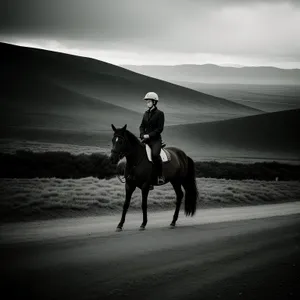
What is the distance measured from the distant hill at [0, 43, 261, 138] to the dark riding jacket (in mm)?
40069

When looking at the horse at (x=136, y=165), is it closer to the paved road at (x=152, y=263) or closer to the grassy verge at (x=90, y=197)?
the paved road at (x=152, y=263)

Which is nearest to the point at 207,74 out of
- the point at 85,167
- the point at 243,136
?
the point at 243,136

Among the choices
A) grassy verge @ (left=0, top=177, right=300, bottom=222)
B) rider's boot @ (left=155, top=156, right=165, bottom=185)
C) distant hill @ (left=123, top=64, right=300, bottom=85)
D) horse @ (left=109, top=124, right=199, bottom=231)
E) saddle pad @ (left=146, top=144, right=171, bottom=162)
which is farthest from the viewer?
distant hill @ (left=123, top=64, right=300, bottom=85)

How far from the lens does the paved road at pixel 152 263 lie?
5879mm

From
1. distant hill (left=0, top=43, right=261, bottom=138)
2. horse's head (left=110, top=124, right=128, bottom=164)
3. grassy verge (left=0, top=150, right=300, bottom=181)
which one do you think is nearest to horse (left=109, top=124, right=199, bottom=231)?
horse's head (left=110, top=124, right=128, bottom=164)

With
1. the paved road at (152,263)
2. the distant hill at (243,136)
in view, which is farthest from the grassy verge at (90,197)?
the distant hill at (243,136)

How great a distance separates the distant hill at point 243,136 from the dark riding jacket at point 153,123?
1180 inches

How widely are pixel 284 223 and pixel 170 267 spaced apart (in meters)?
6.06

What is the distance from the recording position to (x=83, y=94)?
8469cm

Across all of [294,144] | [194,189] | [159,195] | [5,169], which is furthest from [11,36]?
[294,144]

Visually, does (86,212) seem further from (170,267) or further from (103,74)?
(103,74)

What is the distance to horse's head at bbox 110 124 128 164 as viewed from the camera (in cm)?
1045

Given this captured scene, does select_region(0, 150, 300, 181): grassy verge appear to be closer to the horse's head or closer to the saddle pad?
the saddle pad

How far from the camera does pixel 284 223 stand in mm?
11977
